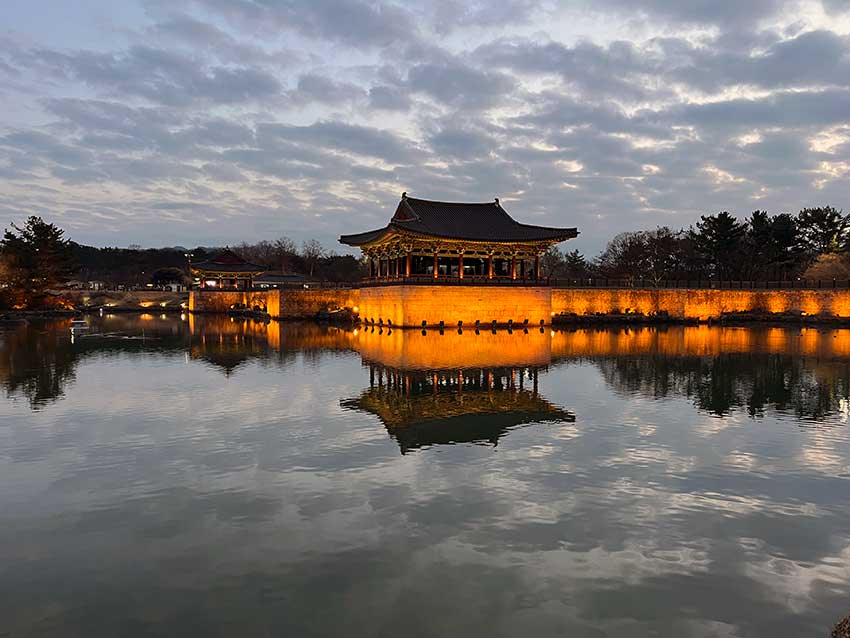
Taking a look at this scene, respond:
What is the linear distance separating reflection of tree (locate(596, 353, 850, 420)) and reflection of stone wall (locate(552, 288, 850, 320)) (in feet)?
80.1

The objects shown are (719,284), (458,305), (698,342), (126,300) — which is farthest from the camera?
(126,300)

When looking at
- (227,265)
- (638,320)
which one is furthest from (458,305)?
(227,265)

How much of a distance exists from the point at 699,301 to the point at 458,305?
27.2 m

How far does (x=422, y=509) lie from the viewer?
8.06m

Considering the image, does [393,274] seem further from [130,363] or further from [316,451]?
[316,451]

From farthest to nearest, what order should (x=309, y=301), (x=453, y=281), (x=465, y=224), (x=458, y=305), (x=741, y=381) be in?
1. (x=309, y=301)
2. (x=465, y=224)
3. (x=458, y=305)
4. (x=453, y=281)
5. (x=741, y=381)

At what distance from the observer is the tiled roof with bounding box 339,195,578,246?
138 ft

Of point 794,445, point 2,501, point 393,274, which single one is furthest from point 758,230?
point 2,501

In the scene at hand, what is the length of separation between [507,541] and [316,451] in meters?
5.11

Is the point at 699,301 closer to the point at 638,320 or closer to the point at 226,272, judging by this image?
the point at 638,320

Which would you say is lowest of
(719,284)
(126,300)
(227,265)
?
(126,300)

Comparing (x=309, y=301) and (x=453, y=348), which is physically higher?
(x=309, y=301)

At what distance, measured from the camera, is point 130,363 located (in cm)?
2375

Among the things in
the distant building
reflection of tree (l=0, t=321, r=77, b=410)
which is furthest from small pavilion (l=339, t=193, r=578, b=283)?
the distant building
